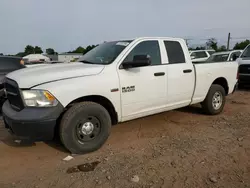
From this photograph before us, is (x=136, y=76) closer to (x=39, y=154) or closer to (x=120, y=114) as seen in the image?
(x=120, y=114)

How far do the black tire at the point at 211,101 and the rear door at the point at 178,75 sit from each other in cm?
73

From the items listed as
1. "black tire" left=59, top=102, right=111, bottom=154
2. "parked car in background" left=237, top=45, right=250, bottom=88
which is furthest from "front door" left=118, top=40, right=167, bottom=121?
"parked car in background" left=237, top=45, right=250, bottom=88

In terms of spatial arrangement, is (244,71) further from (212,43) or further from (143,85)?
(212,43)

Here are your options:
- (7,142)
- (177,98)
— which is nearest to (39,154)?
(7,142)

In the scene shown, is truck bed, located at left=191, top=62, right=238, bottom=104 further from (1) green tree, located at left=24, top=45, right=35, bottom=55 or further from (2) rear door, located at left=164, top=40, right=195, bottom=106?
(1) green tree, located at left=24, top=45, right=35, bottom=55

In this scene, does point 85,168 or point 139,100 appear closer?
point 85,168

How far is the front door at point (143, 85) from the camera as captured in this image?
4.22 meters

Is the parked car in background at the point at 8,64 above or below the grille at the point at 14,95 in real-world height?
above

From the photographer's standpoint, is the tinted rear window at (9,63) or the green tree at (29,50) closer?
the tinted rear window at (9,63)

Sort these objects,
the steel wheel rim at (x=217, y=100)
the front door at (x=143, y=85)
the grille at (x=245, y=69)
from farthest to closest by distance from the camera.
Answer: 1. the grille at (x=245, y=69)
2. the steel wheel rim at (x=217, y=100)
3. the front door at (x=143, y=85)

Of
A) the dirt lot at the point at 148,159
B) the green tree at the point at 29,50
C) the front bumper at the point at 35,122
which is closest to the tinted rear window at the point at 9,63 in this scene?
the dirt lot at the point at 148,159

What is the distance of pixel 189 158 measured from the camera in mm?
3678

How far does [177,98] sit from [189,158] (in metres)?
1.66

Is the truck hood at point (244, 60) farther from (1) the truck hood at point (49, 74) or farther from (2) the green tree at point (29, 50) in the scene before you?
(2) the green tree at point (29, 50)
